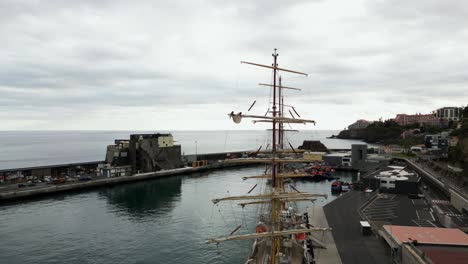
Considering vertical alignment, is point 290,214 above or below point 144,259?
above

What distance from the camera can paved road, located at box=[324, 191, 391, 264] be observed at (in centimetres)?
2708

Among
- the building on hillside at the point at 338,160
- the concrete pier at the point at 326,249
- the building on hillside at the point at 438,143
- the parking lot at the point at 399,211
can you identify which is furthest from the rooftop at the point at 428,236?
the building on hillside at the point at 438,143

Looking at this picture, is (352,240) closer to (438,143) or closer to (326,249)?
(326,249)

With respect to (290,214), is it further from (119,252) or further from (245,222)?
(119,252)

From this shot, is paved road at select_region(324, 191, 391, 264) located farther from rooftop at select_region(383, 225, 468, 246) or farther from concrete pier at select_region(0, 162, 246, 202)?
concrete pier at select_region(0, 162, 246, 202)

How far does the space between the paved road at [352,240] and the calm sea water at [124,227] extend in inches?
397

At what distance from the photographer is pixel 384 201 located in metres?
47.6

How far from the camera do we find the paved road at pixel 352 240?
1066 inches

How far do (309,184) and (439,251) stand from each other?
56.1 m

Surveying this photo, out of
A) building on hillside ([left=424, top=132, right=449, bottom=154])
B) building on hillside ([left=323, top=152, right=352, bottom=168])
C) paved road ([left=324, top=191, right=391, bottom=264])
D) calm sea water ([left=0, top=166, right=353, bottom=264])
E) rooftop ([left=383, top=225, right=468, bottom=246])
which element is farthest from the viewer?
building on hillside ([left=424, top=132, right=449, bottom=154])

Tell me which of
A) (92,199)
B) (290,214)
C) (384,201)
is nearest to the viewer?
(290,214)

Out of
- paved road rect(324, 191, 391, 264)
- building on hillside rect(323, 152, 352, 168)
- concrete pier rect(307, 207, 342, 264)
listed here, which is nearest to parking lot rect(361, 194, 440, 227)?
paved road rect(324, 191, 391, 264)

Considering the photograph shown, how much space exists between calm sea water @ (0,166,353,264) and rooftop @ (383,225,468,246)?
583 inches

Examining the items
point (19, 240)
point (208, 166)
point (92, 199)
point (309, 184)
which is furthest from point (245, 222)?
point (208, 166)
